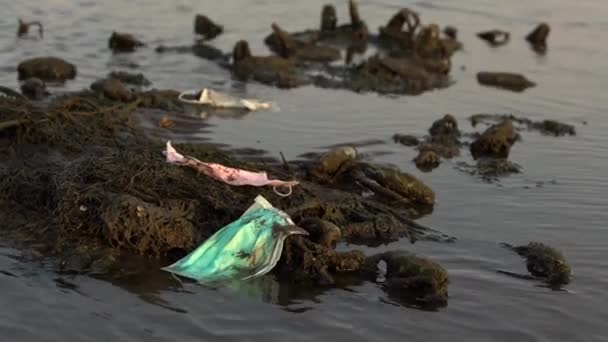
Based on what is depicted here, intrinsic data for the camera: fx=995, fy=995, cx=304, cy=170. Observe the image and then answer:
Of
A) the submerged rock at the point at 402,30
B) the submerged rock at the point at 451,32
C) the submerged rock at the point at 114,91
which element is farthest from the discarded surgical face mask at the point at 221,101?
the submerged rock at the point at 451,32

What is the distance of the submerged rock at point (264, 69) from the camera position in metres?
16.9

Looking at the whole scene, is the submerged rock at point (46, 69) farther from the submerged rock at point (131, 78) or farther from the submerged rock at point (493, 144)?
the submerged rock at point (493, 144)

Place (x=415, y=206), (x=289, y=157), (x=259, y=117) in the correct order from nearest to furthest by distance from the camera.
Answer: (x=415, y=206) < (x=289, y=157) < (x=259, y=117)

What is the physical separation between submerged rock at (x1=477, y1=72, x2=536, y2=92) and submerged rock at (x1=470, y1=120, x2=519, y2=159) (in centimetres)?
400

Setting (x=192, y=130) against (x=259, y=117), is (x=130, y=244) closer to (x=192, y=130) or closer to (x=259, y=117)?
(x=192, y=130)

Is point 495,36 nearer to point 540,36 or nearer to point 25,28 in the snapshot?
point 540,36

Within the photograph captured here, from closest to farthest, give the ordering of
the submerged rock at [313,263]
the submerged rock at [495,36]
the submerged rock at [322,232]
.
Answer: the submerged rock at [313,263] < the submerged rock at [322,232] < the submerged rock at [495,36]

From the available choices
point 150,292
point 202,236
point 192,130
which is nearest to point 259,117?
point 192,130

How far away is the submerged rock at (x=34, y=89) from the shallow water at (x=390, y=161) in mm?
817

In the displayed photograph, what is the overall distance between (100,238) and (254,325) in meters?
2.00

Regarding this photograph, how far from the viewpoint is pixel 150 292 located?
7.92 meters

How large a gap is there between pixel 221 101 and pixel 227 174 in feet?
17.2

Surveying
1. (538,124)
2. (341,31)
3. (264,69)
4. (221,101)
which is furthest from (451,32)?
(221,101)

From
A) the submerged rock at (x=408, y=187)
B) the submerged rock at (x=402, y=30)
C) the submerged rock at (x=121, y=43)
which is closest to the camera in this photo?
the submerged rock at (x=408, y=187)
